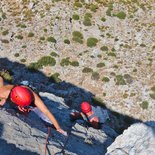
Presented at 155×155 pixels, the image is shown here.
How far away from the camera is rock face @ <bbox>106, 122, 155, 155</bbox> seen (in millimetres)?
13776

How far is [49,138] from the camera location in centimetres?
1462

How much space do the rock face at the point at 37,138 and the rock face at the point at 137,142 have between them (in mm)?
1433

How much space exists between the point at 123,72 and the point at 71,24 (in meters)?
8.74

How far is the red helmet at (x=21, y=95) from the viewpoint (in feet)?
44.9

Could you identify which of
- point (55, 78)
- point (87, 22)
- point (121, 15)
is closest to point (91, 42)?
point (87, 22)

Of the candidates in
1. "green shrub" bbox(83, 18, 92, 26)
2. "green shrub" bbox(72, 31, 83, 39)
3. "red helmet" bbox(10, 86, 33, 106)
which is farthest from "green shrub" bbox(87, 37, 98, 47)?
"red helmet" bbox(10, 86, 33, 106)

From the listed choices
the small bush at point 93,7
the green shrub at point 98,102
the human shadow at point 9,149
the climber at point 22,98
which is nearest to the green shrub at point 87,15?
the small bush at point 93,7

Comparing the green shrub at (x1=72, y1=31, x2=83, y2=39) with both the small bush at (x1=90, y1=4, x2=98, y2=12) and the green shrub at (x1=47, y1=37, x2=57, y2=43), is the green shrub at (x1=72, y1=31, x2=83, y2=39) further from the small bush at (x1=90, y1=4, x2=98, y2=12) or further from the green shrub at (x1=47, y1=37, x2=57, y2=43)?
the small bush at (x1=90, y1=4, x2=98, y2=12)

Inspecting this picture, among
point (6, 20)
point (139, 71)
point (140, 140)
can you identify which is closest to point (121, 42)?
point (139, 71)

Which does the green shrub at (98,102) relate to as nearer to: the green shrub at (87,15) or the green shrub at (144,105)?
the green shrub at (144,105)

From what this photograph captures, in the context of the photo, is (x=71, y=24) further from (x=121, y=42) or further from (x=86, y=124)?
(x=86, y=124)

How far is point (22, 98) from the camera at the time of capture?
1378 cm

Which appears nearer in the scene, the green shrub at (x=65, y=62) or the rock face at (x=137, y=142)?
the rock face at (x=137, y=142)

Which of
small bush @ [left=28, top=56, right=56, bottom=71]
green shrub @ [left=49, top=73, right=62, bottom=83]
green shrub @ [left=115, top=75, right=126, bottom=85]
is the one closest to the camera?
green shrub @ [left=115, top=75, right=126, bottom=85]
